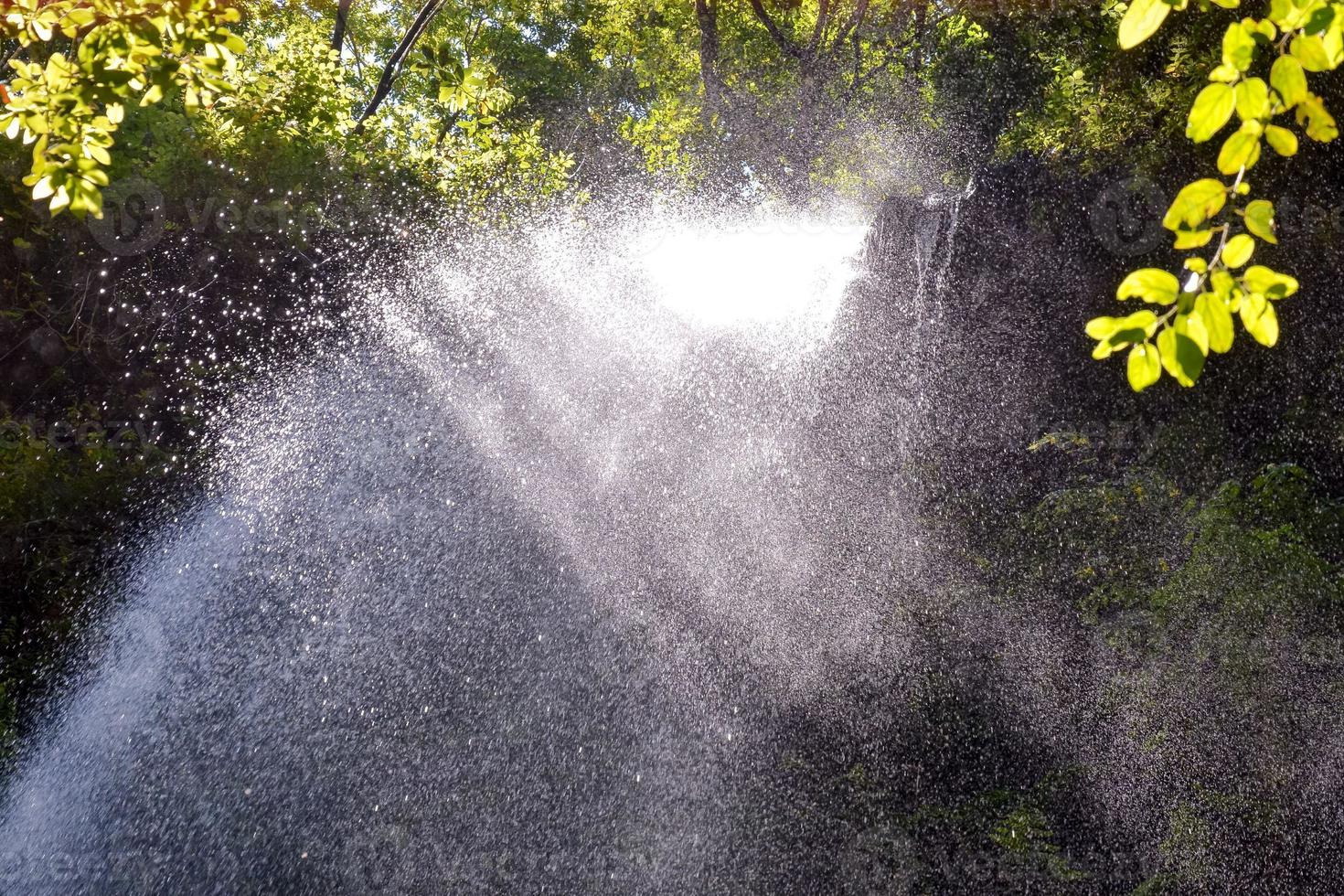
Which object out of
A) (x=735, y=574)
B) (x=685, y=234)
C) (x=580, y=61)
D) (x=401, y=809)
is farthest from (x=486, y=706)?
(x=580, y=61)

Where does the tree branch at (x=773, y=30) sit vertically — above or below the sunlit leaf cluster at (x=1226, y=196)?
above

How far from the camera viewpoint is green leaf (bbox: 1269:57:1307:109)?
3.77 feet

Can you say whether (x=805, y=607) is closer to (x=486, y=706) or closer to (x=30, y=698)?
(x=486, y=706)

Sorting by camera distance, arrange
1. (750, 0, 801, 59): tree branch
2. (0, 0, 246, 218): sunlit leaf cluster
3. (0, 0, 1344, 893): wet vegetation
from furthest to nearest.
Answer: (750, 0, 801, 59): tree branch < (0, 0, 1344, 893): wet vegetation < (0, 0, 246, 218): sunlit leaf cluster

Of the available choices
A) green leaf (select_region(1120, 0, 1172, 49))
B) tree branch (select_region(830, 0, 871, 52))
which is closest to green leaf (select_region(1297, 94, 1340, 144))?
green leaf (select_region(1120, 0, 1172, 49))

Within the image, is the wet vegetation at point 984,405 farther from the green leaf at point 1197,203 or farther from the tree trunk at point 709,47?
the green leaf at point 1197,203

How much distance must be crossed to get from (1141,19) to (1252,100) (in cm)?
17

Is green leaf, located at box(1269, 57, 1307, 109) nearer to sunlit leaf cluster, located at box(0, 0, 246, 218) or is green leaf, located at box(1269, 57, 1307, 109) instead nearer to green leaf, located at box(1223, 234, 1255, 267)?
green leaf, located at box(1223, 234, 1255, 267)

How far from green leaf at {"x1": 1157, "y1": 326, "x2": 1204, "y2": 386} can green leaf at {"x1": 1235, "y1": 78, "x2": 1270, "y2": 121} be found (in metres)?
0.28

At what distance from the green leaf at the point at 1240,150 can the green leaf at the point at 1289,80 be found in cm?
5

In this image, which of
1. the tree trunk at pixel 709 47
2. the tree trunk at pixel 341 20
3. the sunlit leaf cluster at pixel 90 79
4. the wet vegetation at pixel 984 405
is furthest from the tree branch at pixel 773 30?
the sunlit leaf cluster at pixel 90 79

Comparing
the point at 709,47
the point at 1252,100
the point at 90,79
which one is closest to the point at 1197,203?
the point at 1252,100

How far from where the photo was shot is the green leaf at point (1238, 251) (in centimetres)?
118

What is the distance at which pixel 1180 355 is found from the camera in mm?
1161
